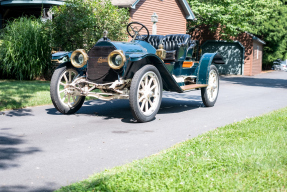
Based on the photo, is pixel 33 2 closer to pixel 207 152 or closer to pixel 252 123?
pixel 252 123

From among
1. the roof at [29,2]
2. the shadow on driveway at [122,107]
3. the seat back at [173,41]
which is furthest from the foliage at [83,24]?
the seat back at [173,41]

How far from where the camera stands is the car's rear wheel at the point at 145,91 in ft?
22.5

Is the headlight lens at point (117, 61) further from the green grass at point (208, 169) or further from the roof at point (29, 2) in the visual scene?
the roof at point (29, 2)

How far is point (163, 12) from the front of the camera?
24.5 m

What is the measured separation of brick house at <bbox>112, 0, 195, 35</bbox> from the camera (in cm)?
2200

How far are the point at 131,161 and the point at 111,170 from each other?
529 mm

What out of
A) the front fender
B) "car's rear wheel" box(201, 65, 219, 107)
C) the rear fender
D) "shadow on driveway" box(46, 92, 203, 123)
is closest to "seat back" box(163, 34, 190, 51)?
the rear fender

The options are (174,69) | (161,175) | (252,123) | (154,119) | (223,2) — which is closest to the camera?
(161,175)

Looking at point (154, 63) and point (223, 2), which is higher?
point (223, 2)

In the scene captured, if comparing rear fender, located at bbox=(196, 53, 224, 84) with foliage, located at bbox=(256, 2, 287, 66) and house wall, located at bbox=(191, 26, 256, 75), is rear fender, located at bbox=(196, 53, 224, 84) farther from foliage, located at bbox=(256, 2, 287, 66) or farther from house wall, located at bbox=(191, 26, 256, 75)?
foliage, located at bbox=(256, 2, 287, 66)

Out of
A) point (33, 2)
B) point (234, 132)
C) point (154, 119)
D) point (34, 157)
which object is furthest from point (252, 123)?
point (33, 2)

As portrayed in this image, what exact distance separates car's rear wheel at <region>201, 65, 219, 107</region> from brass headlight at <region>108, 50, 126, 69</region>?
119 inches

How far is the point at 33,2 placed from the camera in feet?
64.1

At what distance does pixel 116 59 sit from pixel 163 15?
18.1 meters
